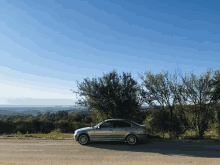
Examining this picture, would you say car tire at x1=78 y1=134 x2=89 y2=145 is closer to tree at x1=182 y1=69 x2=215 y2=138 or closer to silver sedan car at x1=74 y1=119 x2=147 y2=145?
silver sedan car at x1=74 y1=119 x2=147 y2=145

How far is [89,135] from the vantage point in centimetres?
1009

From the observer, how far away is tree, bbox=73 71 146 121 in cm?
1327

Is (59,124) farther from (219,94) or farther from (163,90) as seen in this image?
(219,94)

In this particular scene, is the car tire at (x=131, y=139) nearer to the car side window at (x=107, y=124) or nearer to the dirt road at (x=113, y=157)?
the dirt road at (x=113, y=157)

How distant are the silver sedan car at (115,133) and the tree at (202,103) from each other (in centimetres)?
601

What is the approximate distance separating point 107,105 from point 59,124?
15.0 metres

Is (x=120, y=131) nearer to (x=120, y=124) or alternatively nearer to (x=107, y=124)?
(x=120, y=124)

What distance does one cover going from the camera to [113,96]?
13.2 meters

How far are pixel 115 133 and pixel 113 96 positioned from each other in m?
3.74

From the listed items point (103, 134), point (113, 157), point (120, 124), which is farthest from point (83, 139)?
point (113, 157)

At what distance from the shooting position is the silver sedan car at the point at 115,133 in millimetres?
9969

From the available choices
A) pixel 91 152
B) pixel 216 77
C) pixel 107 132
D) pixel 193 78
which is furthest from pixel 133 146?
pixel 216 77

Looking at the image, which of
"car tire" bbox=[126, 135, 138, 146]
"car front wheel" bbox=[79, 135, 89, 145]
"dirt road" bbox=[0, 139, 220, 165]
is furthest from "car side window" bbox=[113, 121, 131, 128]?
"car front wheel" bbox=[79, 135, 89, 145]

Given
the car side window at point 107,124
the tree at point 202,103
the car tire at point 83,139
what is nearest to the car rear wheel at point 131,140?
the car side window at point 107,124
